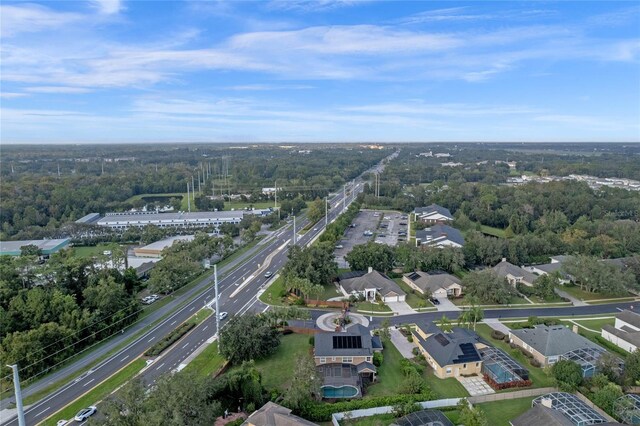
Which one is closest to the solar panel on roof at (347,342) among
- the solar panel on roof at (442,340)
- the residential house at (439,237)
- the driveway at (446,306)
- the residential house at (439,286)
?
the solar panel on roof at (442,340)

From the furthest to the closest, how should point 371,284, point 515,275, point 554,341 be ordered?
point 515,275
point 371,284
point 554,341

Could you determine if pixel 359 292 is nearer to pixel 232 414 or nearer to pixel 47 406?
pixel 232 414

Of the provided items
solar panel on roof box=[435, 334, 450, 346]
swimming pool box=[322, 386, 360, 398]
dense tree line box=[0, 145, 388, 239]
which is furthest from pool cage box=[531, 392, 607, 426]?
dense tree line box=[0, 145, 388, 239]

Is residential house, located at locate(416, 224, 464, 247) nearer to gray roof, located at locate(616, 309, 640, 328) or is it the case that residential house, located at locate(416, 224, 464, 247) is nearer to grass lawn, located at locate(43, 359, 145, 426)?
gray roof, located at locate(616, 309, 640, 328)

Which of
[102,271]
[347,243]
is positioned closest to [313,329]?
[102,271]

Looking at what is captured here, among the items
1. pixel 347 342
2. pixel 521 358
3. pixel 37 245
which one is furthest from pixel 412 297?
pixel 37 245

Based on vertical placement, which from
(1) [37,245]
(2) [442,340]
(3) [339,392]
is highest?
(2) [442,340]

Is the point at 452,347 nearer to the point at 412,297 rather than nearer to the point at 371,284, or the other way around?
the point at 412,297
